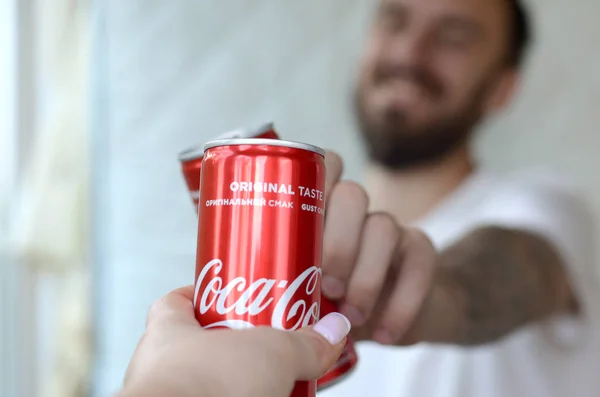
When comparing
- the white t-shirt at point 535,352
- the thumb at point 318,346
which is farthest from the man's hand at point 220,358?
the white t-shirt at point 535,352

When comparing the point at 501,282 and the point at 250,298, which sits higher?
the point at 250,298

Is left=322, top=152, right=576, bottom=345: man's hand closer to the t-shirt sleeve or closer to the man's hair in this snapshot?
the t-shirt sleeve

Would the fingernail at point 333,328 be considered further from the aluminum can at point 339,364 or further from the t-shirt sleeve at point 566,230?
the t-shirt sleeve at point 566,230

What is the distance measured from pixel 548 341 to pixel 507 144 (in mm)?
365

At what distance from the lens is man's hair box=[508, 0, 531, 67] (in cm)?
108

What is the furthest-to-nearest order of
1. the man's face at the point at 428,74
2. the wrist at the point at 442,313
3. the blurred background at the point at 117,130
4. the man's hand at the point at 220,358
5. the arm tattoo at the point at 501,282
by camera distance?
the blurred background at the point at 117,130, the man's face at the point at 428,74, the arm tattoo at the point at 501,282, the wrist at the point at 442,313, the man's hand at the point at 220,358

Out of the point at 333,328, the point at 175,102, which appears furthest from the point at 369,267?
the point at 175,102

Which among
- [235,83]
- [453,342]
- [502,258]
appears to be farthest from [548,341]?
[235,83]

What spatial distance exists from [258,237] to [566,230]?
830 mm

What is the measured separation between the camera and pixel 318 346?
13.3 inches

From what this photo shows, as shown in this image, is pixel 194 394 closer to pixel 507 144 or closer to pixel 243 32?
pixel 507 144

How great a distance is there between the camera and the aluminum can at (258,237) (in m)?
0.33

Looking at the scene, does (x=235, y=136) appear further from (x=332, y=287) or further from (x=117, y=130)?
(x=117, y=130)

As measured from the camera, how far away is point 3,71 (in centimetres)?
128
